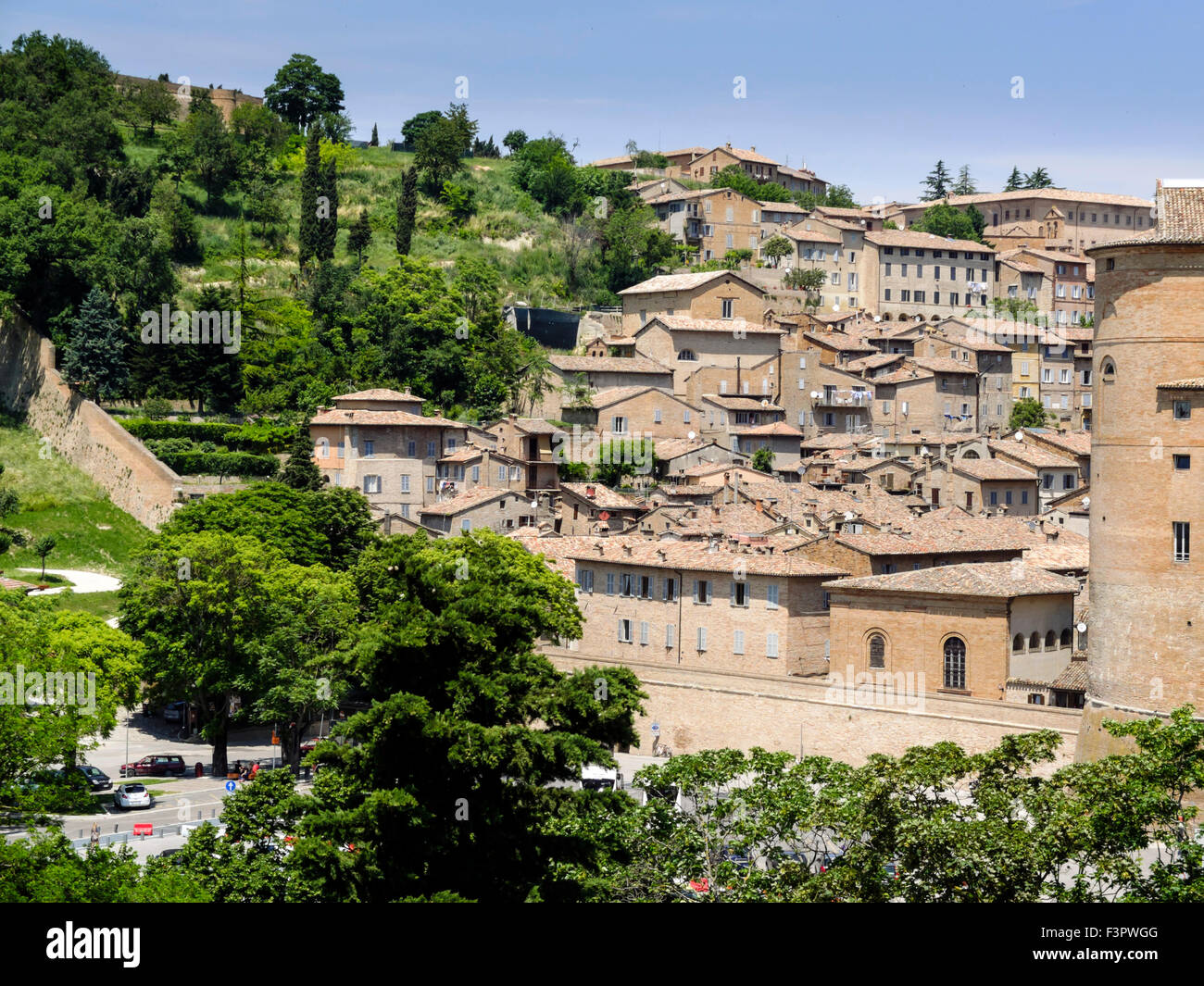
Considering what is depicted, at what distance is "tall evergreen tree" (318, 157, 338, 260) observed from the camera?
79438 mm

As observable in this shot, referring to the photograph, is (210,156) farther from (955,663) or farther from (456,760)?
(456,760)

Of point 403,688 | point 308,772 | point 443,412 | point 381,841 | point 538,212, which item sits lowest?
point 308,772

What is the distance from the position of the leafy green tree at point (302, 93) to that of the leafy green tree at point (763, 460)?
47427 millimetres

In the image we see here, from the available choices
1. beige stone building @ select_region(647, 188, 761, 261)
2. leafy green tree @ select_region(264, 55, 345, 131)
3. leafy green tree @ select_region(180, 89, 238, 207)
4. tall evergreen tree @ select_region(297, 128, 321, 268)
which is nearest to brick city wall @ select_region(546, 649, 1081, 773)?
tall evergreen tree @ select_region(297, 128, 321, 268)

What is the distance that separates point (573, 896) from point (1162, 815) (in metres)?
8.17

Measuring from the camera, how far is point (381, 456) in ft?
200

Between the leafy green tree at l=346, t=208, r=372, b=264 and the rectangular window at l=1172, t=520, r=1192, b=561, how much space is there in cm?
5344

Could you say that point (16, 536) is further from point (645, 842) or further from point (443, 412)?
point (645, 842)

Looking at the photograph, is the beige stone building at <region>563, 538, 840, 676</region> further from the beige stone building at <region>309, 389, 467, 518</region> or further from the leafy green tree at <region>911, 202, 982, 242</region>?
the leafy green tree at <region>911, 202, 982, 242</region>

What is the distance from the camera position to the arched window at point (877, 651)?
43.5 meters

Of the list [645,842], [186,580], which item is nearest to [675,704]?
[186,580]

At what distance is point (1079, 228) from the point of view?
4456 inches

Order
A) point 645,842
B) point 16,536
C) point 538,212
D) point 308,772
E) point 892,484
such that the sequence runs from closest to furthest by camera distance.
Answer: point 645,842, point 308,772, point 16,536, point 892,484, point 538,212

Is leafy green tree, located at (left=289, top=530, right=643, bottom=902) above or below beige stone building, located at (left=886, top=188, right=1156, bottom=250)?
below
